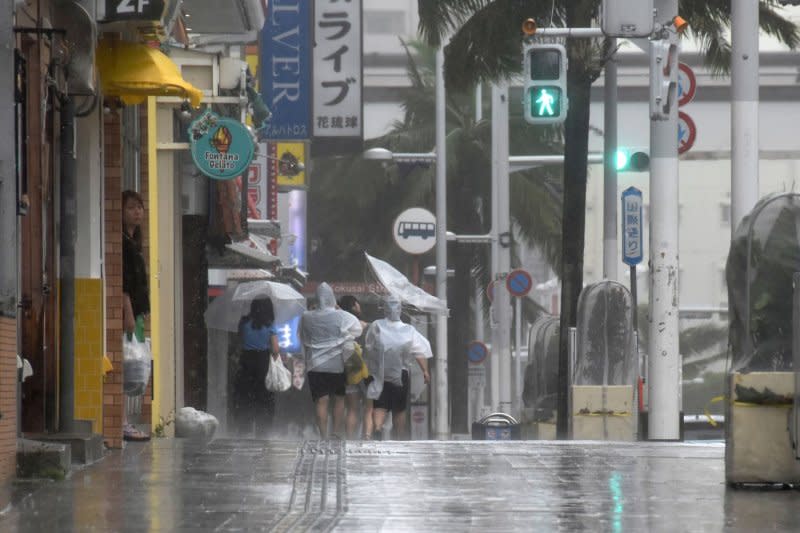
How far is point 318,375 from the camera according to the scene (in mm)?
21344

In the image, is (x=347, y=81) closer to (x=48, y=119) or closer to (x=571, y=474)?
(x=48, y=119)

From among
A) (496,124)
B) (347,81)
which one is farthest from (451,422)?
(347,81)

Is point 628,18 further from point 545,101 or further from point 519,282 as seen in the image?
point 519,282

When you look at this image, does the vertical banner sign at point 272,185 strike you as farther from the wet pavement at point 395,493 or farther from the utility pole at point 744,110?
the wet pavement at point 395,493

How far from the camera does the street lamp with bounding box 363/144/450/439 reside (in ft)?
126

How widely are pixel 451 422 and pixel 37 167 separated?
3374 centimetres

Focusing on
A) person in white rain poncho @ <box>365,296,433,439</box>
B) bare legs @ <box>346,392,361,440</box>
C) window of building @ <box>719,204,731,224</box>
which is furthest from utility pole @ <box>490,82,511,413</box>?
window of building @ <box>719,204,731,224</box>

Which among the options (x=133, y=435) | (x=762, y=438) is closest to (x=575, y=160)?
(x=133, y=435)

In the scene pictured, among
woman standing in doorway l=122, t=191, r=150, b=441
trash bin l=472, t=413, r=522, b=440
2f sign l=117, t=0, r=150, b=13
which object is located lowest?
trash bin l=472, t=413, r=522, b=440

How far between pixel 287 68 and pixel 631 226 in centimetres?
522

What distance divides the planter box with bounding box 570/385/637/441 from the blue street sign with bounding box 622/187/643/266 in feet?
17.1

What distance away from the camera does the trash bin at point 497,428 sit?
24375mm

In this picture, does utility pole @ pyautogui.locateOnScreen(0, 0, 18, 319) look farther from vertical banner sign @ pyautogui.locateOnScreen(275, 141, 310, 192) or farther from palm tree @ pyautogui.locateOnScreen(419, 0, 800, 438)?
vertical banner sign @ pyautogui.locateOnScreen(275, 141, 310, 192)

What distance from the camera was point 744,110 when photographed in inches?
746
